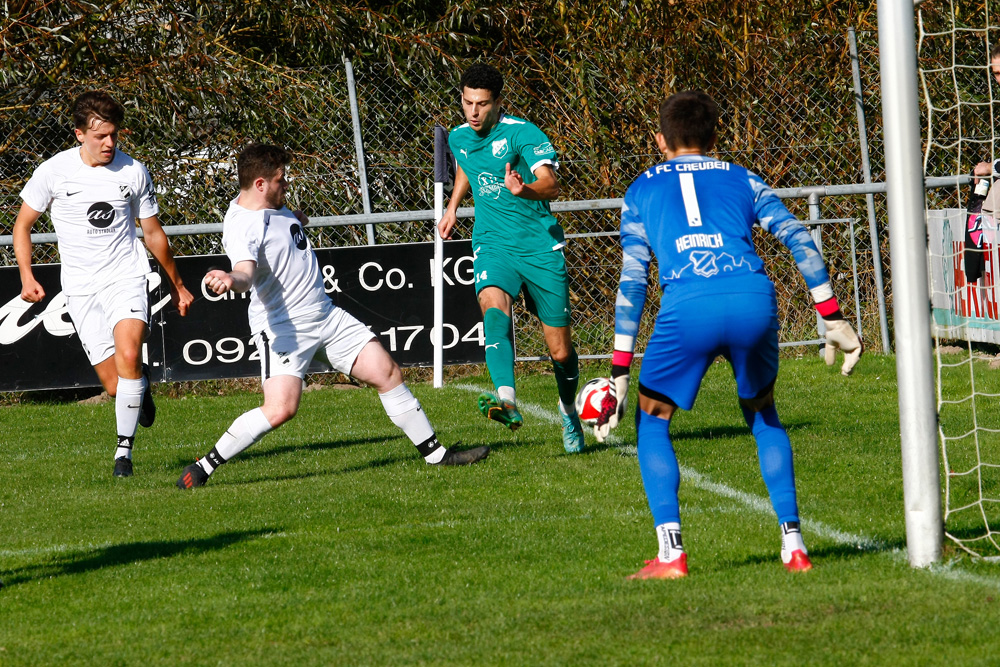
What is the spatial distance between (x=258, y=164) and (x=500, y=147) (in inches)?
65.6

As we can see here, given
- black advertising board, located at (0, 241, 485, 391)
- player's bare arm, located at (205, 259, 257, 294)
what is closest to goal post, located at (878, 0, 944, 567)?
player's bare arm, located at (205, 259, 257, 294)

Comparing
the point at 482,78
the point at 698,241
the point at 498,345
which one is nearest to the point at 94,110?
the point at 482,78

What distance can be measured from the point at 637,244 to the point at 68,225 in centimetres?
470

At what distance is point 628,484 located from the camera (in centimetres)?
672

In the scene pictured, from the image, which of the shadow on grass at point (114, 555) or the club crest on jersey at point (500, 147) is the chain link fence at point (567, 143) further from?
the shadow on grass at point (114, 555)

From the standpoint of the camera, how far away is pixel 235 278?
21.8ft

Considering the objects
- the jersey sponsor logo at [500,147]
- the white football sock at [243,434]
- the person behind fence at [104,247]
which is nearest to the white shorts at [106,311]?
the person behind fence at [104,247]

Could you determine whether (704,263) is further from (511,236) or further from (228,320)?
(228,320)

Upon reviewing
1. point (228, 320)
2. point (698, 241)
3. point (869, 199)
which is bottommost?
point (228, 320)

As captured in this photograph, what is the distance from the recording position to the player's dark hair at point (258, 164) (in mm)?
7059

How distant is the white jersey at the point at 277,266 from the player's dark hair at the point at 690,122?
9.68 ft

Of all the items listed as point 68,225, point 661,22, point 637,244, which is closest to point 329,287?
point 68,225

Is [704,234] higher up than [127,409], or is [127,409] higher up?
[704,234]

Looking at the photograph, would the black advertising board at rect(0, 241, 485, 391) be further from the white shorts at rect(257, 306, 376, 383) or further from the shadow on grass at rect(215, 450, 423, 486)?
the white shorts at rect(257, 306, 376, 383)
